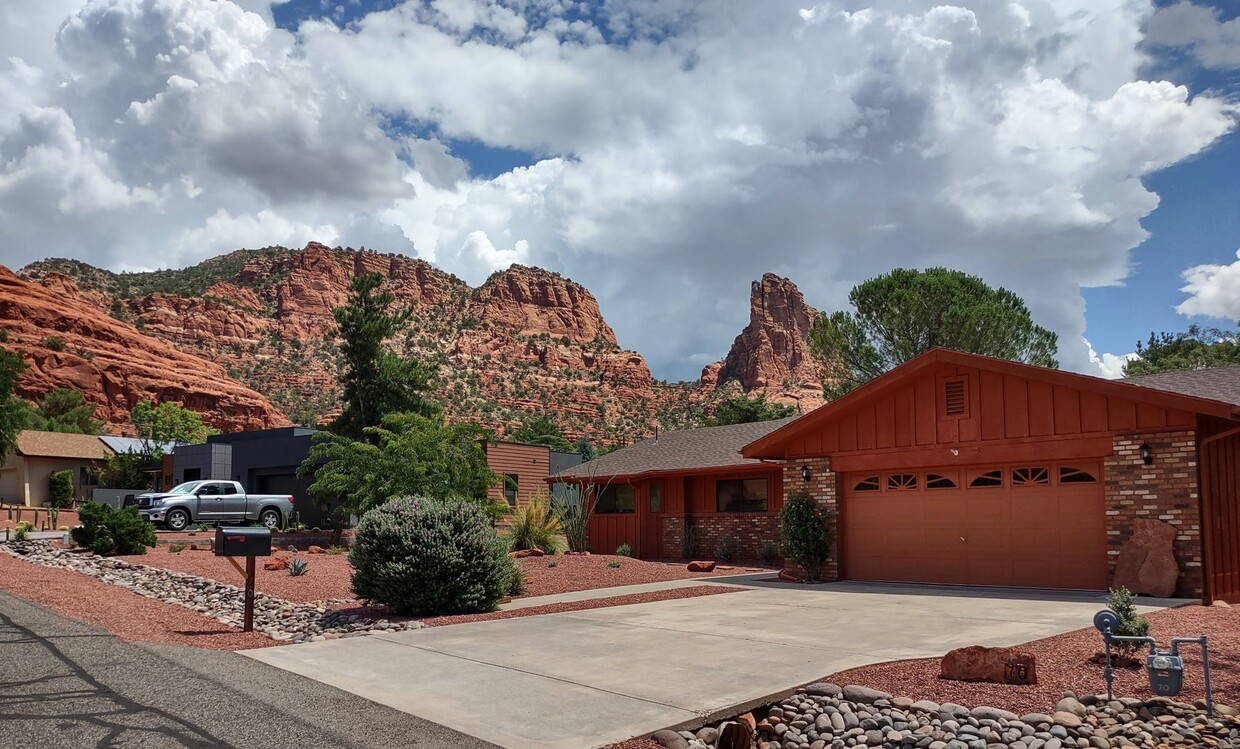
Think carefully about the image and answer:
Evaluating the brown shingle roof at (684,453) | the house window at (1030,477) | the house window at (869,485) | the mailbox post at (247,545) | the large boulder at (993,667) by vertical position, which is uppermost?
the brown shingle roof at (684,453)

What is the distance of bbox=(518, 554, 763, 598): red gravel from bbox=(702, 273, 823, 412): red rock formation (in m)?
84.4

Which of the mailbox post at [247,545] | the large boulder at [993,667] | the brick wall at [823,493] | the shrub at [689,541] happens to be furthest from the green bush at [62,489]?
the large boulder at [993,667]

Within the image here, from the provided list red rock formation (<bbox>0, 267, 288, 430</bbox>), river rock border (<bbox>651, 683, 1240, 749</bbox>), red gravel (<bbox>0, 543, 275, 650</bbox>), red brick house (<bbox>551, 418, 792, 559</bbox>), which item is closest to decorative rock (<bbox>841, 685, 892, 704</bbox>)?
river rock border (<bbox>651, 683, 1240, 749</bbox>)

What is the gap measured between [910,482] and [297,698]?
1273 centimetres

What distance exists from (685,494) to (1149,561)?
43.9ft

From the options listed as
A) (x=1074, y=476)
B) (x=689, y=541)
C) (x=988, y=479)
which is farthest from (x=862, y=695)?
(x=689, y=541)

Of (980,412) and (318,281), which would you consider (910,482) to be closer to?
(980,412)

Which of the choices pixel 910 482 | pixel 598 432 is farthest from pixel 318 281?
pixel 910 482

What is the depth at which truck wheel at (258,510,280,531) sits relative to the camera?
111 feet

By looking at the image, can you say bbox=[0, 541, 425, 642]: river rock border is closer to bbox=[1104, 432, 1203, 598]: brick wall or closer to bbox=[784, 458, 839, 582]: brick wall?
bbox=[784, 458, 839, 582]: brick wall

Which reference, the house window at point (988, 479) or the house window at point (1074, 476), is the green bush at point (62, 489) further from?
the house window at point (1074, 476)

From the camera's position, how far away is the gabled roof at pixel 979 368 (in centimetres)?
1330

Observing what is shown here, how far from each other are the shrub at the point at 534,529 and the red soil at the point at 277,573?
4175mm

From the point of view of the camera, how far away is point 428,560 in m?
13.2
